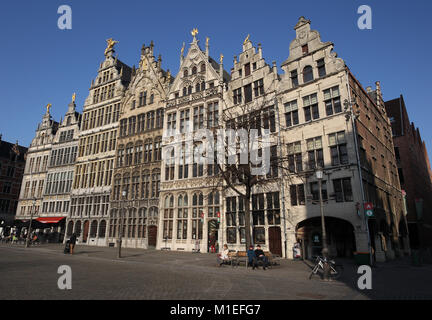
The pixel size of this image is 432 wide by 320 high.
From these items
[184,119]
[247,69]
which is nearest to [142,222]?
[184,119]

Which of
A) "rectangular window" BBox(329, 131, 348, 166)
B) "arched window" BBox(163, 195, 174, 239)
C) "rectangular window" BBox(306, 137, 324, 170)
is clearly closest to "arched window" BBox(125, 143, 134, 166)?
"arched window" BBox(163, 195, 174, 239)

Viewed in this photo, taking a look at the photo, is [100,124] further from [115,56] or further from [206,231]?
[206,231]

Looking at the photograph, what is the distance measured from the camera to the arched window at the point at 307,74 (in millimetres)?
25141

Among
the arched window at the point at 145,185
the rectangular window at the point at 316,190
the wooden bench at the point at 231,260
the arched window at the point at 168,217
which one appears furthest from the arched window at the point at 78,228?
the rectangular window at the point at 316,190

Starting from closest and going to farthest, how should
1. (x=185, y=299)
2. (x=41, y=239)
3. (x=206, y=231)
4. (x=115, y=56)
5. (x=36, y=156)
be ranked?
(x=185, y=299)
(x=206, y=231)
(x=41, y=239)
(x=115, y=56)
(x=36, y=156)

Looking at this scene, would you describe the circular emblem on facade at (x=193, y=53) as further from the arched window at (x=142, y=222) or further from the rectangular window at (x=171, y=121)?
the arched window at (x=142, y=222)

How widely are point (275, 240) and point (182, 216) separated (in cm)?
1125

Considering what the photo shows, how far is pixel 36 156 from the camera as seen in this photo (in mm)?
50375

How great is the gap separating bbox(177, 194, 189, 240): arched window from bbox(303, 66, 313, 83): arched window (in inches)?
696

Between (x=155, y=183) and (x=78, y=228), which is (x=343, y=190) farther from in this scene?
(x=78, y=228)

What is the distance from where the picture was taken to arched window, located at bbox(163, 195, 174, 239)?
31.3 metres

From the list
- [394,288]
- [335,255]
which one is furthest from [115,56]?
[394,288]

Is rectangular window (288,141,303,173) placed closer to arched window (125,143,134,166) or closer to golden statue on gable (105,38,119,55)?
arched window (125,143,134,166)

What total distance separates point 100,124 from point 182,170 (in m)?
18.6
